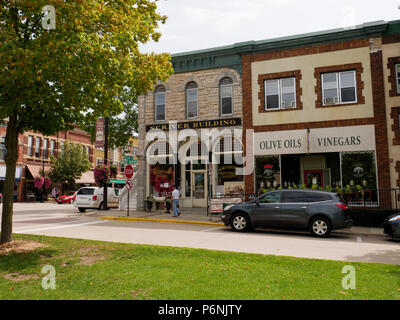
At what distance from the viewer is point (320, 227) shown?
37.0ft

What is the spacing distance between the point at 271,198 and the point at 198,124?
821 centimetres

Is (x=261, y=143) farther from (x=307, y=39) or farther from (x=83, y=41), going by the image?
(x=83, y=41)

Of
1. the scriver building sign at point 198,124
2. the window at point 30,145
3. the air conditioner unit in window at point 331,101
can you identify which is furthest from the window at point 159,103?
the window at point 30,145

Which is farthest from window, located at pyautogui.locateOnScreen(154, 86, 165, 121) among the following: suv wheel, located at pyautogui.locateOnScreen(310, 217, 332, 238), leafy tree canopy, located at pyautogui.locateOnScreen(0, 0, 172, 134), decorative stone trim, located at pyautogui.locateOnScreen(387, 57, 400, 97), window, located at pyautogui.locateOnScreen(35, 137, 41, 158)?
window, located at pyautogui.locateOnScreen(35, 137, 41, 158)

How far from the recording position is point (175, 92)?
19922mm

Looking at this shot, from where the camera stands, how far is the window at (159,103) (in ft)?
67.1

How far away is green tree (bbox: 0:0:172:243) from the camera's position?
6.84 meters

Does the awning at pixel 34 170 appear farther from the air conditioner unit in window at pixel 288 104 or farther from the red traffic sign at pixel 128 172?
the air conditioner unit in window at pixel 288 104

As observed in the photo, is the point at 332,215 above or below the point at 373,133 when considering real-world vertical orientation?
below

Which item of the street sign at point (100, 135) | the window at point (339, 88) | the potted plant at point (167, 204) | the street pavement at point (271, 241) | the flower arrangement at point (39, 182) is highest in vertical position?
the window at point (339, 88)

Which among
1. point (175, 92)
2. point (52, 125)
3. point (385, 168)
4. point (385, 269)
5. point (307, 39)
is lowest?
point (385, 269)

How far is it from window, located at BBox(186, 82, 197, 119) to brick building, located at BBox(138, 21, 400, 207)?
0.06 meters
